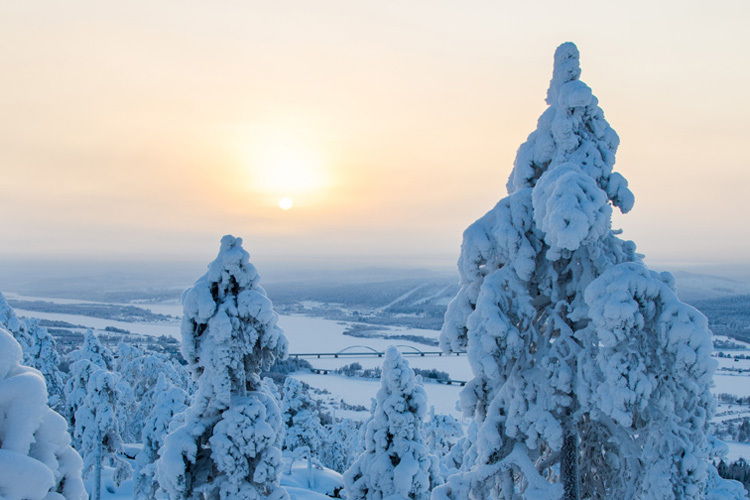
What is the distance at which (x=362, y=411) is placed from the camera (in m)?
73.2

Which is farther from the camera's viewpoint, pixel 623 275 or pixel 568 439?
pixel 568 439

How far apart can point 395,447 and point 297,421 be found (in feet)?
76.5

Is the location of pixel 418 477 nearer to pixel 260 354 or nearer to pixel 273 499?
pixel 273 499

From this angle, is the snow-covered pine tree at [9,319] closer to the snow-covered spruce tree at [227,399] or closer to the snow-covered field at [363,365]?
Result: the snow-covered field at [363,365]

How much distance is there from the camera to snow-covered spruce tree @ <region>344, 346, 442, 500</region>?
45.8 feet

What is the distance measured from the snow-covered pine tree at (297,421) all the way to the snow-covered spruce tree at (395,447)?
21.3 m

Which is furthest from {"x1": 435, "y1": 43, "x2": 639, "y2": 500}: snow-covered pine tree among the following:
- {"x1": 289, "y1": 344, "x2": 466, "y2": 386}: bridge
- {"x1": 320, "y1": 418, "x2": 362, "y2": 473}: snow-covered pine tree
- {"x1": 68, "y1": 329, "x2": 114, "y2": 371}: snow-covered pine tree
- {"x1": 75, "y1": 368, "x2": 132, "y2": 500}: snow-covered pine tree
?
{"x1": 289, "y1": 344, "x2": 466, "y2": 386}: bridge

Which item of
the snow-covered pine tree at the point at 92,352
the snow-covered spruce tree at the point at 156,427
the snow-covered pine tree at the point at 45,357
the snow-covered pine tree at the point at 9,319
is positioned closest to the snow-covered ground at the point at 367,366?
the snow-covered spruce tree at the point at 156,427

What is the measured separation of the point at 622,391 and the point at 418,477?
9.06 meters

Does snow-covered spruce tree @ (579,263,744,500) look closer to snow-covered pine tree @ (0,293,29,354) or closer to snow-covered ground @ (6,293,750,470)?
snow-covered ground @ (6,293,750,470)

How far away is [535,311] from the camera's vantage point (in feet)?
24.1

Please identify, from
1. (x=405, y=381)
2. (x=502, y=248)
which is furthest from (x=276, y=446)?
(x=502, y=248)

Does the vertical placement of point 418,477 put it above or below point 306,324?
above

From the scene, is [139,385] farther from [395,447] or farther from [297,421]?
[395,447]
